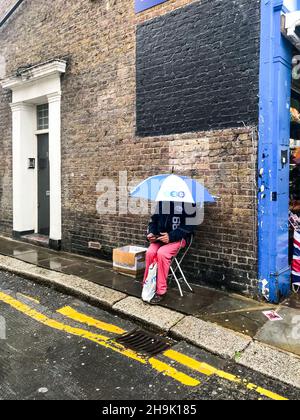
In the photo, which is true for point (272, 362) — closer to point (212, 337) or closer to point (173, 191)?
point (212, 337)

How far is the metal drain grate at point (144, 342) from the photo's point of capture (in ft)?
13.0

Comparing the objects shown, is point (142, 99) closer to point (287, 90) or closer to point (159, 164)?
point (159, 164)

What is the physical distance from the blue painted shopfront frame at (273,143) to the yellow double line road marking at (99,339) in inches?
84.7

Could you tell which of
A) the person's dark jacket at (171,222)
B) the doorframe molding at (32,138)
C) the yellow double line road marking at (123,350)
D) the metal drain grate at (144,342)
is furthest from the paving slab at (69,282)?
the doorframe molding at (32,138)

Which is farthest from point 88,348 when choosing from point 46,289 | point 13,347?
point 46,289

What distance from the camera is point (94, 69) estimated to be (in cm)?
731

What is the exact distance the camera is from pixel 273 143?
5.03m

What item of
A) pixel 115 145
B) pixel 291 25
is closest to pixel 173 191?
pixel 115 145

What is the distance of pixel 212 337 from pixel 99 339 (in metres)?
1.27

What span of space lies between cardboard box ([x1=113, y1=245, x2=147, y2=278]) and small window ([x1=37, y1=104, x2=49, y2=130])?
14.5 feet

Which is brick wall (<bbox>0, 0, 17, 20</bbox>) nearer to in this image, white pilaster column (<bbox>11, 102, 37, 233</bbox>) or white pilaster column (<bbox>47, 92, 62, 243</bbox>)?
white pilaster column (<bbox>11, 102, 37, 233</bbox>)

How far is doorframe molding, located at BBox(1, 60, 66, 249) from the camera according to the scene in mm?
8117

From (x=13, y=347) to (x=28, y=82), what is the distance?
6.62m

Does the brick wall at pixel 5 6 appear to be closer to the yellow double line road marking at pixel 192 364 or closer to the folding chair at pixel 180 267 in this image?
the folding chair at pixel 180 267
